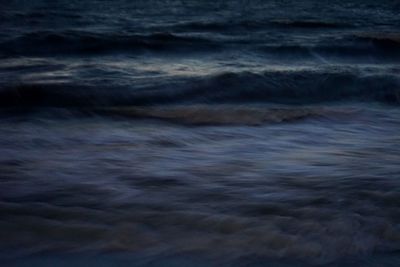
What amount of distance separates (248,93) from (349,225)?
4377 mm

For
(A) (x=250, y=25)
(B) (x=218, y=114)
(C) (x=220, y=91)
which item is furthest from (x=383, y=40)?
(B) (x=218, y=114)

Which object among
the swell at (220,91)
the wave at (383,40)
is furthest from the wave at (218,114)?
the wave at (383,40)

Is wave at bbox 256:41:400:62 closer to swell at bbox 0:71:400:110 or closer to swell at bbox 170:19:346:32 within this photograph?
swell at bbox 0:71:400:110

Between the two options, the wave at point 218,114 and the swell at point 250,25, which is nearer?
the wave at point 218,114

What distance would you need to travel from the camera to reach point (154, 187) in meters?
2.88

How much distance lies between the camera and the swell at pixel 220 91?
5949 millimetres

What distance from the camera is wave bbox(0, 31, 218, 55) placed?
10.3m

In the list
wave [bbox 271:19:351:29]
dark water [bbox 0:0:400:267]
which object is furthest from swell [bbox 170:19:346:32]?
dark water [bbox 0:0:400:267]

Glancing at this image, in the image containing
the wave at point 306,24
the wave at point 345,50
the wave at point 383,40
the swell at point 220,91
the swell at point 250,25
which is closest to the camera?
the swell at point 220,91

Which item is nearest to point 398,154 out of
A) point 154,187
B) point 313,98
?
point 154,187

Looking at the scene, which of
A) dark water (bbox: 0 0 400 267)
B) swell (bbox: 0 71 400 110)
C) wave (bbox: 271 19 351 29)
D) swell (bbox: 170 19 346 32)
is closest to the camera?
dark water (bbox: 0 0 400 267)

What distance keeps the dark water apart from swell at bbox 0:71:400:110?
28mm

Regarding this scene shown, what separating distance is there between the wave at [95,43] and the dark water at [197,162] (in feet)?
3.24

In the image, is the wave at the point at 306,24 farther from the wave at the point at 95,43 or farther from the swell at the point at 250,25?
the wave at the point at 95,43
